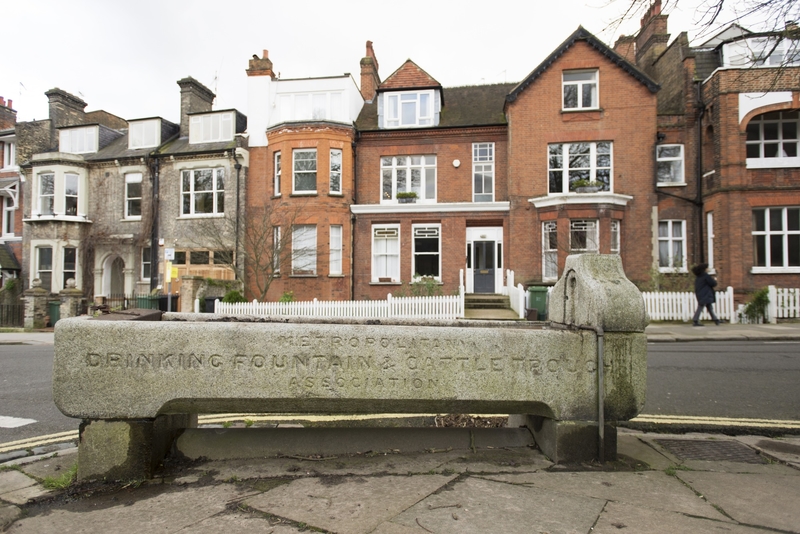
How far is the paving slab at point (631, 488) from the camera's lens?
9.34 ft

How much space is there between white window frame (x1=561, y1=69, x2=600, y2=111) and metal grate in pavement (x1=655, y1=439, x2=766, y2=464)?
59.8 feet

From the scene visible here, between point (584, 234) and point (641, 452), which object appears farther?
point (584, 234)

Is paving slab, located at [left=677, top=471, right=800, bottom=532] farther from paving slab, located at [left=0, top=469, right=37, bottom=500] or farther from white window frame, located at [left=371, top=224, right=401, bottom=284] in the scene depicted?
white window frame, located at [left=371, top=224, right=401, bottom=284]

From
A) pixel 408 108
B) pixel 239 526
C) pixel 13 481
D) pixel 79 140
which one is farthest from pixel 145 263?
pixel 239 526

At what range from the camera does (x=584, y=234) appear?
62.8 feet

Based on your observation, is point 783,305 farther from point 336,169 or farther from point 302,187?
point 302,187

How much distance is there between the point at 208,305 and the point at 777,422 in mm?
18208

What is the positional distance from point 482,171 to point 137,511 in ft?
66.4

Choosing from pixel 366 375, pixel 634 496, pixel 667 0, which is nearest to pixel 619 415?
pixel 634 496

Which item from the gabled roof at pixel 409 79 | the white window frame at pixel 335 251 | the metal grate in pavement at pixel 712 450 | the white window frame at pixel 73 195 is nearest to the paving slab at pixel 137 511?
the metal grate in pavement at pixel 712 450

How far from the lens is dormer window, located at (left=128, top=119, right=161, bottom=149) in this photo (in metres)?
24.9

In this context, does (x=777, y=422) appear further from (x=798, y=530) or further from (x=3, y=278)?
(x=3, y=278)

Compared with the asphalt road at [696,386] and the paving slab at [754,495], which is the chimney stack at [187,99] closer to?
the asphalt road at [696,386]

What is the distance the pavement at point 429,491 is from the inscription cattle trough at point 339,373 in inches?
12.0
